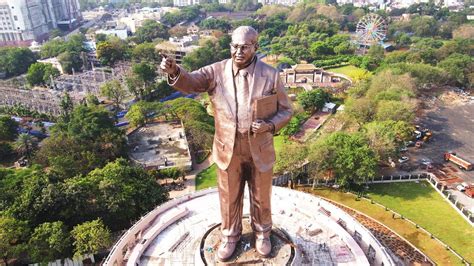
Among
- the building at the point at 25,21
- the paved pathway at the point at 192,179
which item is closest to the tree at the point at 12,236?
the paved pathway at the point at 192,179

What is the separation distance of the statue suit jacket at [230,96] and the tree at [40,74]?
170 feet

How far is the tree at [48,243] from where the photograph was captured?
19.9 metres

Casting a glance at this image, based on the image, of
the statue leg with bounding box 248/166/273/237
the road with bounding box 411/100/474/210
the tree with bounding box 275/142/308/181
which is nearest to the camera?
the statue leg with bounding box 248/166/273/237

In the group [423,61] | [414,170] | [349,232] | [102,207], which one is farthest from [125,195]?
[423,61]

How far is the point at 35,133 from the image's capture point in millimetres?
42062

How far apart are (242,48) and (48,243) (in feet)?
51.5

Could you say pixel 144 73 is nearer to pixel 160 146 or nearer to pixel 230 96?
pixel 160 146

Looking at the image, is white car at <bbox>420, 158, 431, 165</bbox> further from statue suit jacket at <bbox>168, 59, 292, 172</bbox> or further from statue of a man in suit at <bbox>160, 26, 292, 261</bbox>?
statue suit jacket at <bbox>168, 59, 292, 172</bbox>

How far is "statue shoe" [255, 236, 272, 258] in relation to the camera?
46.3 feet

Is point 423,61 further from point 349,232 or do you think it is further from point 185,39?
point 349,232

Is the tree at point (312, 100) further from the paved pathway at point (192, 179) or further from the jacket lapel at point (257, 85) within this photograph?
the jacket lapel at point (257, 85)

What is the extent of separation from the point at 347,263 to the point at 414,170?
19.3m

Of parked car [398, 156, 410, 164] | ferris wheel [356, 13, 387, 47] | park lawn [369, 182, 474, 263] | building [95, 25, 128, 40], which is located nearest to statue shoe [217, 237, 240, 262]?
park lawn [369, 182, 474, 263]

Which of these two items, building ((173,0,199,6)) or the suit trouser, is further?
building ((173,0,199,6))
